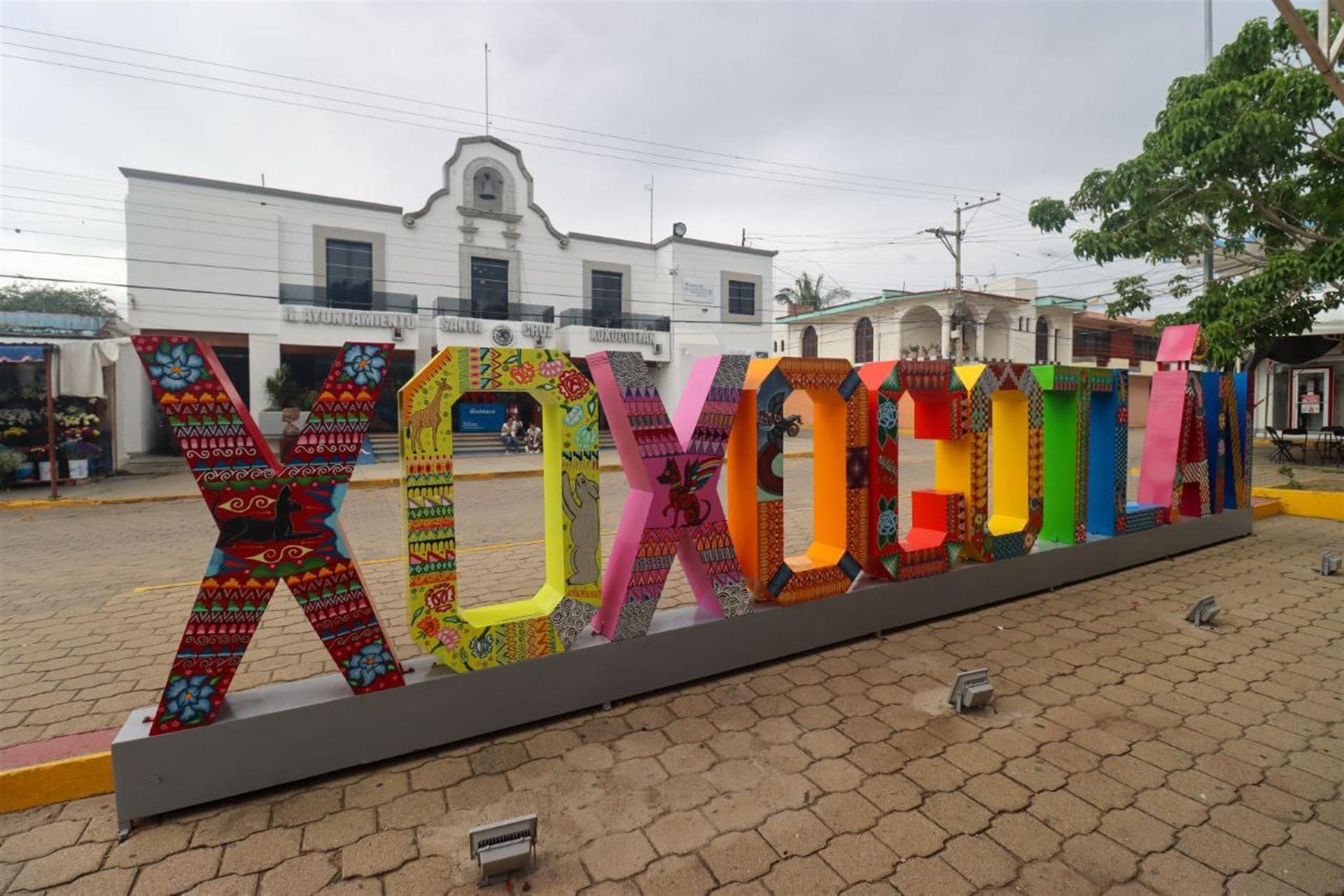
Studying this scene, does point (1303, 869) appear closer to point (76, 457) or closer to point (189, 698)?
→ point (189, 698)

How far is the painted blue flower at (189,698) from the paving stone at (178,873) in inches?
19.0

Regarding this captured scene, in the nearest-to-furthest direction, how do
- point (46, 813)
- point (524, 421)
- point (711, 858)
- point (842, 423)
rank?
point (711, 858)
point (46, 813)
point (842, 423)
point (524, 421)

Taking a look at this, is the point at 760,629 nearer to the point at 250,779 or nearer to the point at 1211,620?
the point at 250,779

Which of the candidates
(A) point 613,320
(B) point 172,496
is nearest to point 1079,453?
(B) point 172,496

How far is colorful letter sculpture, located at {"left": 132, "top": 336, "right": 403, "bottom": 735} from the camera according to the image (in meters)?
2.53

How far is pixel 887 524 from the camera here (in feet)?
14.1

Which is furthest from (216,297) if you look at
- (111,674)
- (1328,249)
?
(1328,249)

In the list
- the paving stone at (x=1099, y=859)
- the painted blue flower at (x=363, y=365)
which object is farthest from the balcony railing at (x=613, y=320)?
the paving stone at (x=1099, y=859)

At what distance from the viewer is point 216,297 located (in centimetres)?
1683

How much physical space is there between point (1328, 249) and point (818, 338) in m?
22.5

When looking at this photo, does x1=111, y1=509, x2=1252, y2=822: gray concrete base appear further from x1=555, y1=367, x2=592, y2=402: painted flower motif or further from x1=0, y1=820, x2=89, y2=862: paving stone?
x1=555, y1=367, x2=592, y2=402: painted flower motif

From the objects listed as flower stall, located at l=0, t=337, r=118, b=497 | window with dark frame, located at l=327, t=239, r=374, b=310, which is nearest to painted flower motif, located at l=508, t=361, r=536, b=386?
flower stall, located at l=0, t=337, r=118, b=497

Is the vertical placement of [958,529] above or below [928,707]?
above

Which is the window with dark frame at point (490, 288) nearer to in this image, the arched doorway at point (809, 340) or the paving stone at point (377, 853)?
the arched doorway at point (809, 340)
